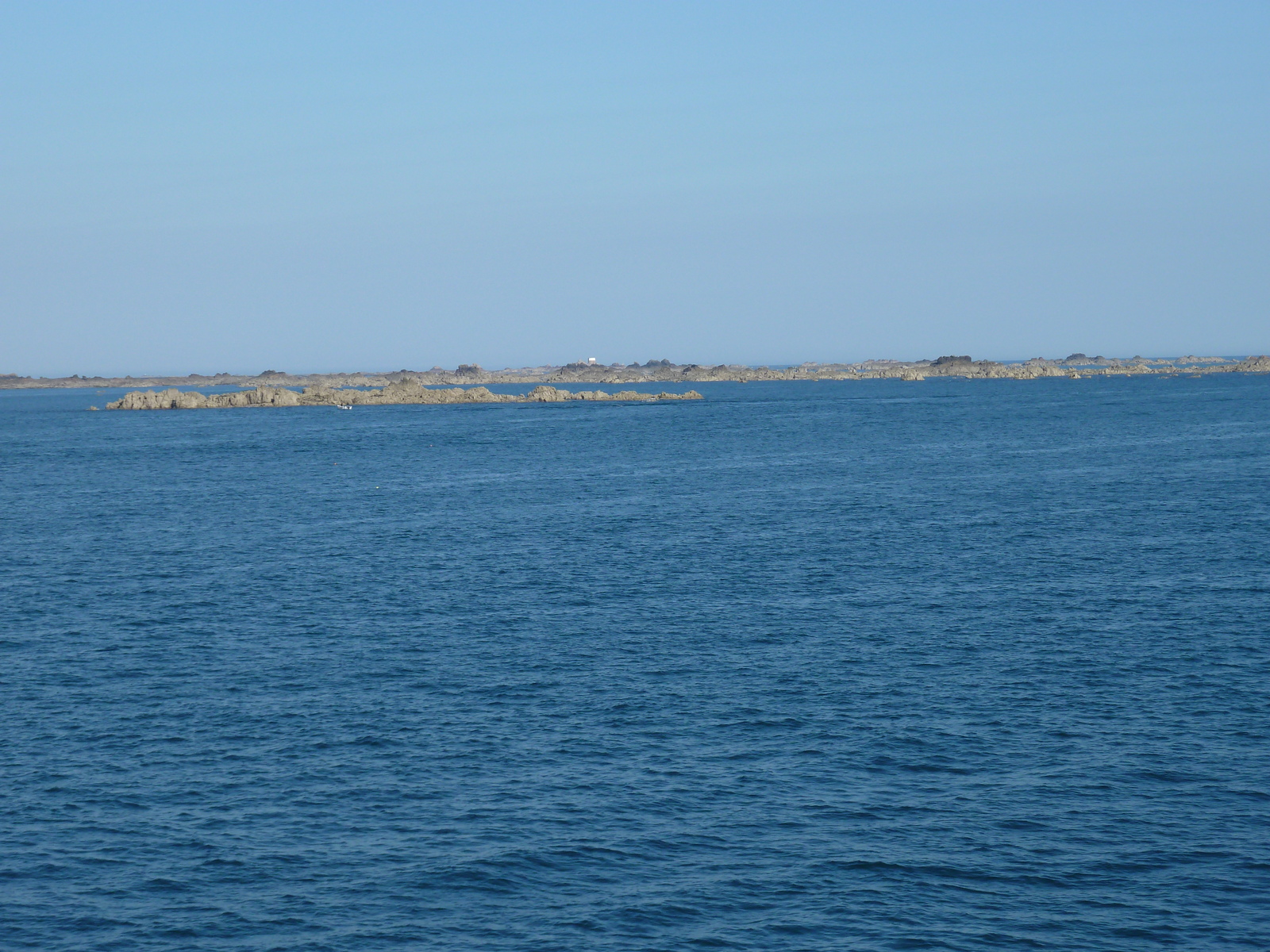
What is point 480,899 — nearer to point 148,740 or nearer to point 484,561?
point 148,740

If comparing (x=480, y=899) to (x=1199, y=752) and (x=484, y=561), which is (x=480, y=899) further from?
(x=484, y=561)

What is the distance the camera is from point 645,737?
40.8 meters

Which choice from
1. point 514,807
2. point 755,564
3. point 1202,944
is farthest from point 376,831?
point 755,564

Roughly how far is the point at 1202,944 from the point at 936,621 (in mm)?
28544

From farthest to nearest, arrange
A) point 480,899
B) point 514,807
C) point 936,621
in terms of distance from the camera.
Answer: point 936,621 → point 514,807 → point 480,899

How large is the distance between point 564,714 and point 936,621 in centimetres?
2089

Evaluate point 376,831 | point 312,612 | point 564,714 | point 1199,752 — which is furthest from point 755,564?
point 376,831

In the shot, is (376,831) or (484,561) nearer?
(376,831)

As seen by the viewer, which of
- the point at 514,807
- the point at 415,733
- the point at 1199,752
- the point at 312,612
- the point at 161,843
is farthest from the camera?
the point at 312,612

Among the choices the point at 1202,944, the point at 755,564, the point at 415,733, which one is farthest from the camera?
the point at 755,564

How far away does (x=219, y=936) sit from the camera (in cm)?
2856

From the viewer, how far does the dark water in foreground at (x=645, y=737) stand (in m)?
29.9

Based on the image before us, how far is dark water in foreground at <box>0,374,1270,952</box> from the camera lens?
98.0 ft

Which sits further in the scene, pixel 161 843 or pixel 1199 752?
pixel 1199 752
